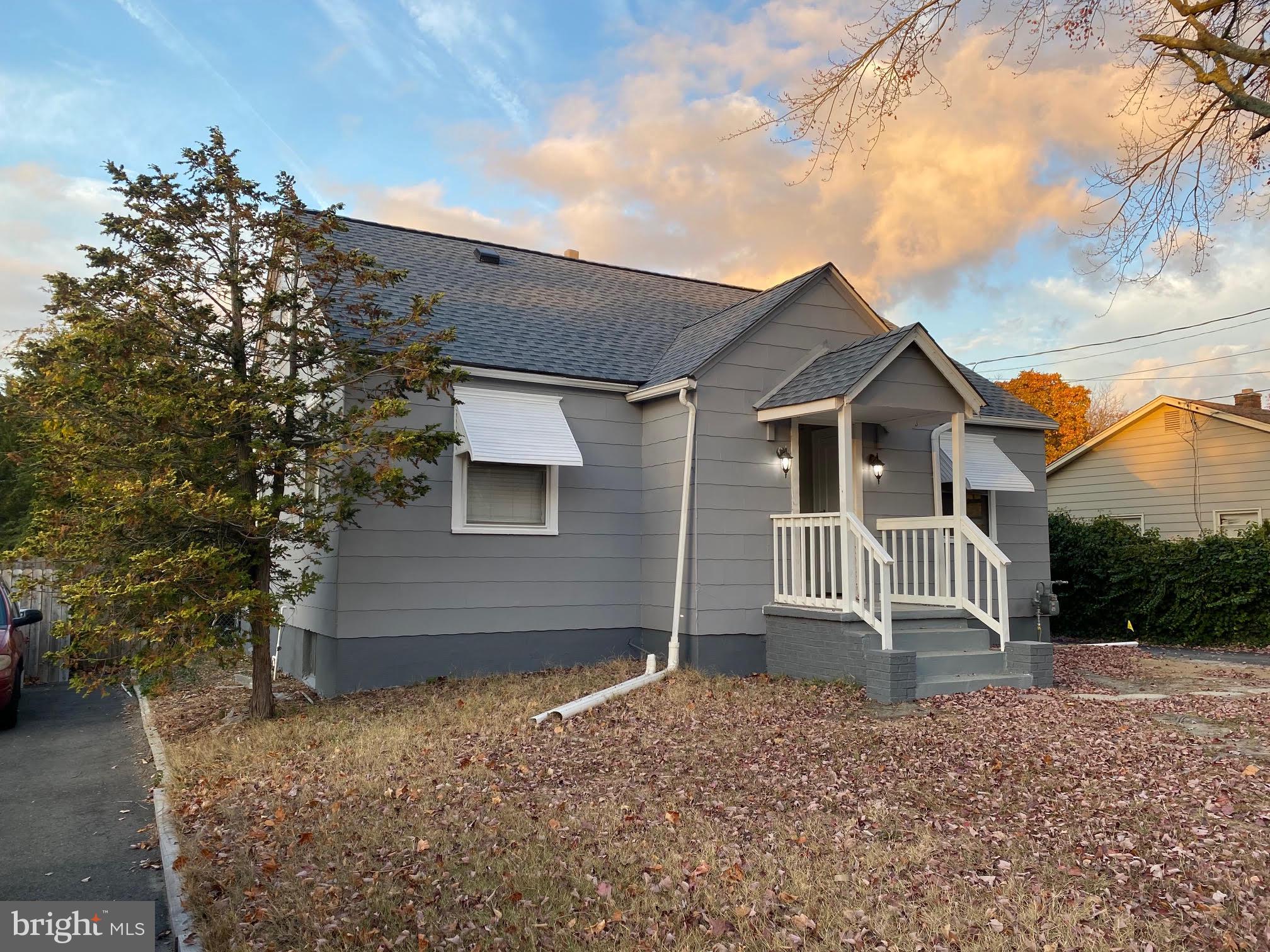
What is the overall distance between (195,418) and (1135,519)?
2098cm

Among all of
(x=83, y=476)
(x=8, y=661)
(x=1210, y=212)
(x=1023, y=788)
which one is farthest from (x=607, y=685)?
(x=1210, y=212)

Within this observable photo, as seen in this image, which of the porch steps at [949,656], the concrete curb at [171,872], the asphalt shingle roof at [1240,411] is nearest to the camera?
the concrete curb at [171,872]

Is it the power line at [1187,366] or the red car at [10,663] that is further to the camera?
the power line at [1187,366]

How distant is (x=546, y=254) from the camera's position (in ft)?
44.2

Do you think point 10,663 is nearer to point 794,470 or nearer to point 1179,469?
point 794,470

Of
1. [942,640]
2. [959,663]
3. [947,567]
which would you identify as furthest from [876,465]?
[959,663]

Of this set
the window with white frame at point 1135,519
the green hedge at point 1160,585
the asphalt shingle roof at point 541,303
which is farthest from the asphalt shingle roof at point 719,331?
the window with white frame at point 1135,519

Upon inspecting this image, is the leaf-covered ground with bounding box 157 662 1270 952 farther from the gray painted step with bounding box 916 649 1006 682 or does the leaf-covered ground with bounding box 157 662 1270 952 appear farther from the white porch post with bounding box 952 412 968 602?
the white porch post with bounding box 952 412 968 602

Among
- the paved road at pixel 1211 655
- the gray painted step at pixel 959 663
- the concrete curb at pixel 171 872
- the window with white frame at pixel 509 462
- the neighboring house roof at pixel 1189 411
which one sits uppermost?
the neighboring house roof at pixel 1189 411

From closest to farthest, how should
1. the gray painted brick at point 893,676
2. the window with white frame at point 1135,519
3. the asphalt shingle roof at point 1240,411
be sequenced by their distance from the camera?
1. the gray painted brick at point 893,676
2. the asphalt shingle roof at point 1240,411
3. the window with white frame at point 1135,519

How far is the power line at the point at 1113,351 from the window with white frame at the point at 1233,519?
4799mm

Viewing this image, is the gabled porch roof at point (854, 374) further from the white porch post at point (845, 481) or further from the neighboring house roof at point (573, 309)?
the neighboring house roof at point (573, 309)

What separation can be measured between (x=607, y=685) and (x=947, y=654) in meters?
3.48

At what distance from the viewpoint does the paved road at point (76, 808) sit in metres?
4.41
